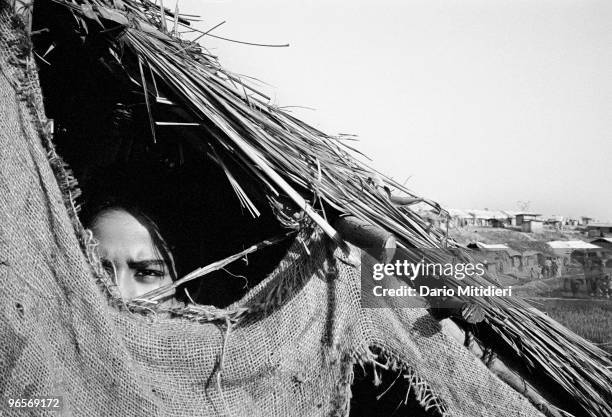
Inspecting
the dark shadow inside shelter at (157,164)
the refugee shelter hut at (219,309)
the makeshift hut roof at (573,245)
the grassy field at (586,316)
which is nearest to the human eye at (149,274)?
the dark shadow inside shelter at (157,164)

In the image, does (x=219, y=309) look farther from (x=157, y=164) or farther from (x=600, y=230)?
(x=600, y=230)

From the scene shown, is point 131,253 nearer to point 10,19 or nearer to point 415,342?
point 10,19

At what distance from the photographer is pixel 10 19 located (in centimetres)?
Result: 151

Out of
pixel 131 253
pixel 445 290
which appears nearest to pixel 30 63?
pixel 131 253

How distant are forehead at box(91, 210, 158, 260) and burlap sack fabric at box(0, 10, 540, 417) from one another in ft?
2.11

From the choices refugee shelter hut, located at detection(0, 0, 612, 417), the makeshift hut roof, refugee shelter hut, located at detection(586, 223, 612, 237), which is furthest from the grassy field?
refugee shelter hut, located at detection(586, 223, 612, 237)

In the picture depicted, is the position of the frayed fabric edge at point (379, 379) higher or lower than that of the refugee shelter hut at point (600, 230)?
lower

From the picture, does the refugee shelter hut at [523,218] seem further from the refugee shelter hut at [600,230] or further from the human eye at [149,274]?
the human eye at [149,274]

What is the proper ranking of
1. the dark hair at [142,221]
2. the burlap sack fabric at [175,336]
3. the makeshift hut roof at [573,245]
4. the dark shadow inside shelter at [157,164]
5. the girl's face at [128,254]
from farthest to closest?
the makeshift hut roof at [573,245], the dark hair at [142,221], the girl's face at [128,254], the dark shadow inside shelter at [157,164], the burlap sack fabric at [175,336]

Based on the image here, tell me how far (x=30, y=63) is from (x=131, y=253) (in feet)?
3.21

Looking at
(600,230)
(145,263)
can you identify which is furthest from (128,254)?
(600,230)

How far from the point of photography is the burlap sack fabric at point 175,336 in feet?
4.83

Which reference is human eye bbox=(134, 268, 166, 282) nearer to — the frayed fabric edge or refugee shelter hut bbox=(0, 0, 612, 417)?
refugee shelter hut bbox=(0, 0, 612, 417)

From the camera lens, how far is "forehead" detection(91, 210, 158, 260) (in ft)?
7.59
